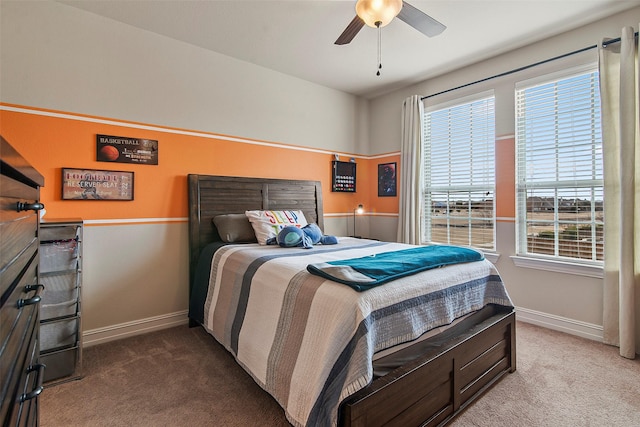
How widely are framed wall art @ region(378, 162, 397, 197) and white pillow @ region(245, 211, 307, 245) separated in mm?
1592

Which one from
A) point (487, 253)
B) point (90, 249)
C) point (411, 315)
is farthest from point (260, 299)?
point (487, 253)

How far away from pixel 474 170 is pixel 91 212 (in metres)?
3.75

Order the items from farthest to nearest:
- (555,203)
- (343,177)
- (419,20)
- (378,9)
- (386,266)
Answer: (343,177)
(555,203)
(419,20)
(378,9)
(386,266)

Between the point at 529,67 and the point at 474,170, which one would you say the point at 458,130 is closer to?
the point at 474,170

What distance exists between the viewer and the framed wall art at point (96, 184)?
248 cm

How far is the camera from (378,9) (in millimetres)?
1929

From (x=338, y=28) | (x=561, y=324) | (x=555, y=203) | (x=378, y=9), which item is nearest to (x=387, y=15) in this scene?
(x=378, y=9)

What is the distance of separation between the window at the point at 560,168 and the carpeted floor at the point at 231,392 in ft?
3.01

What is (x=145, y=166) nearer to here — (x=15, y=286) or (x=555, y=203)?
(x=15, y=286)

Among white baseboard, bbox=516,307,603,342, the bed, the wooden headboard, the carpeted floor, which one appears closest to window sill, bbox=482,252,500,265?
white baseboard, bbox=516,307,603,342

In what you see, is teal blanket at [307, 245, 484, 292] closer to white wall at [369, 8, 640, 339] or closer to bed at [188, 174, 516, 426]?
bed at [188, 174, 516, 426]

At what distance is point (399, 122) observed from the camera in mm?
4242

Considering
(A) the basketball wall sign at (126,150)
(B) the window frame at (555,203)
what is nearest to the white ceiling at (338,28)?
(B) the window frame at (555,203)

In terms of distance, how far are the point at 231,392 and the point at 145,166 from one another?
2.04m
